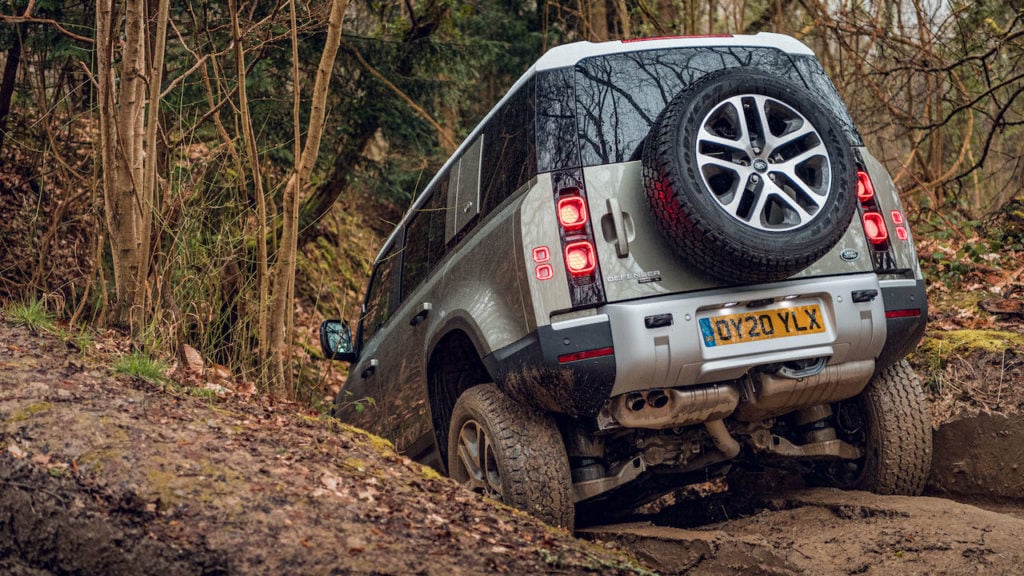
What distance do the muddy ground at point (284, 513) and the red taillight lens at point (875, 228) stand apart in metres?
1.12

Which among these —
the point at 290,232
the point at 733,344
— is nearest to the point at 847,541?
the point at 733,344

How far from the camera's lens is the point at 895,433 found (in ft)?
13.9

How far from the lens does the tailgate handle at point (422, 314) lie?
16.1ft

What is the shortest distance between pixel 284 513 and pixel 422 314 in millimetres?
2034

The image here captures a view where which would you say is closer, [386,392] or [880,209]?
[880,209]

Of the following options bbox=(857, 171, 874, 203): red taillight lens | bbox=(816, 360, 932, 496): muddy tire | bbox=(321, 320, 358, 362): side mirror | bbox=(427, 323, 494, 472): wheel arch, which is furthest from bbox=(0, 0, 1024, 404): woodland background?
bbox=(816, 360, 932, 496): muddy tire

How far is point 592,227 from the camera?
3.77 meters

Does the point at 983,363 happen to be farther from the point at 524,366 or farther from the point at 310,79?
the point at 310,79

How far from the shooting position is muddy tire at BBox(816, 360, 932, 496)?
423cm

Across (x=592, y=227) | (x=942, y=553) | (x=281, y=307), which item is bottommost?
(x=942, y=553)

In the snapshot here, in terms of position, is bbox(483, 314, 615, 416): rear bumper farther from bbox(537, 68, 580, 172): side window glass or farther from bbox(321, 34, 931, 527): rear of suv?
bbox(537, 68, 580, 172): side window glass

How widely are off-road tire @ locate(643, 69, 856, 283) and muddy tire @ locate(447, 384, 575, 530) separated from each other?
993 millimetres

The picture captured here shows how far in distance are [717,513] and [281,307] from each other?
2.57m

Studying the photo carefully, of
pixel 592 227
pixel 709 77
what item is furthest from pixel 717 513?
pixel 709 77
